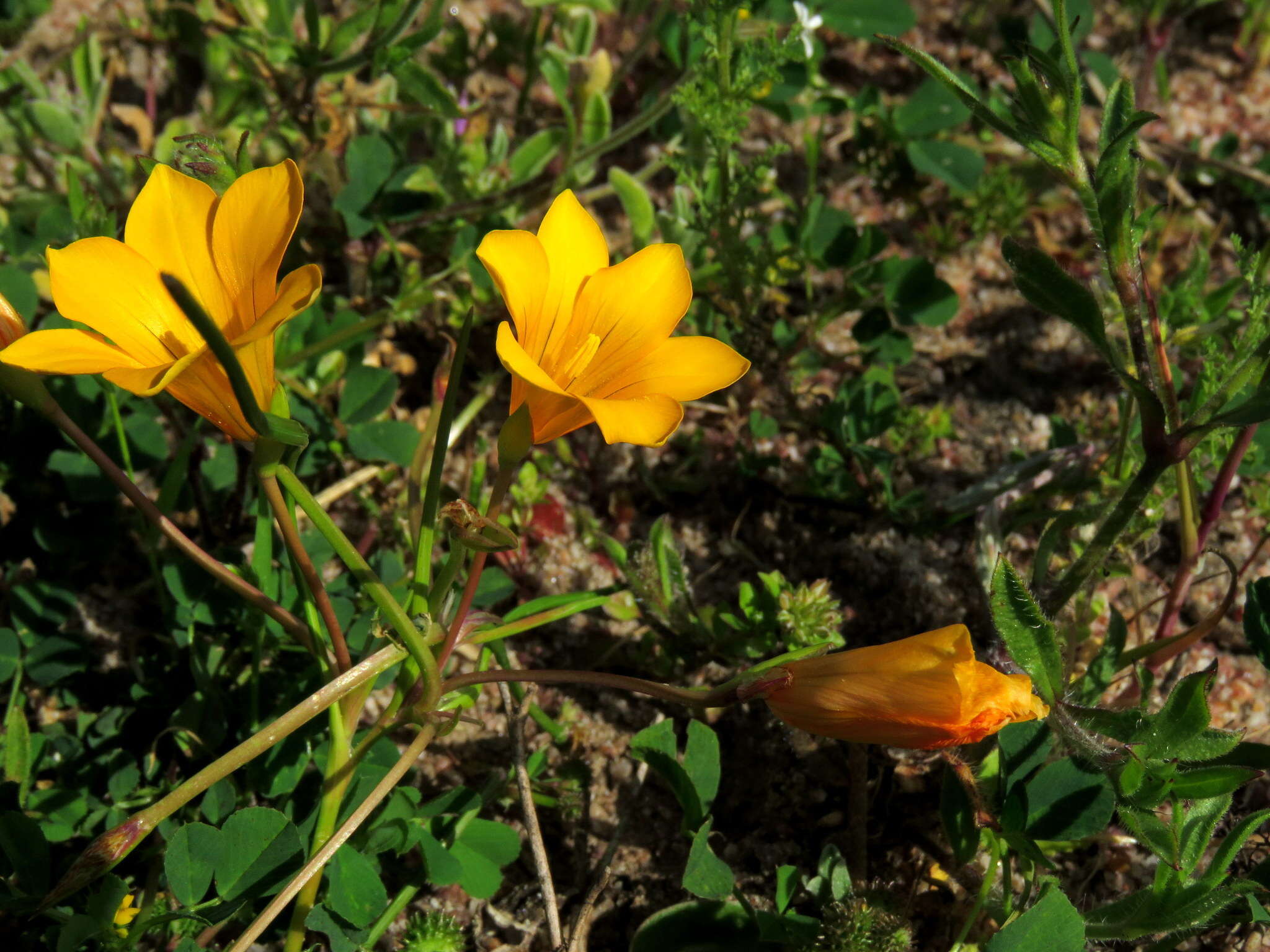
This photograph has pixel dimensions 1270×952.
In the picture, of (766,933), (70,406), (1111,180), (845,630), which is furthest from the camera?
(845,630)

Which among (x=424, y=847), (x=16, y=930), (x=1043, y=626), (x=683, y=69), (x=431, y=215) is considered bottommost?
(x=16, y=930)

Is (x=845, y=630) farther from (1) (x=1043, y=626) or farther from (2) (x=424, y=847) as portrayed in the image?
(2) (x=424, y=847)

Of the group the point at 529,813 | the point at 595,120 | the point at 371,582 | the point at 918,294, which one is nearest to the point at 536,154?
the point at 595,120

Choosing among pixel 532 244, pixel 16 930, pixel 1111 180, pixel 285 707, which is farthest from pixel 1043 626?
pixel 16 930

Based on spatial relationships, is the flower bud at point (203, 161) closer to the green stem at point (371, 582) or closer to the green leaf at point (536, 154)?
the green stem at point (371, 582)

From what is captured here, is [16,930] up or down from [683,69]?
down

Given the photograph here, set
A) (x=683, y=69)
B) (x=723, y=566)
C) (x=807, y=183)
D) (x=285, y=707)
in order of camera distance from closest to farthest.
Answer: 1. (x=285, y=707)
2. (x=723, y=566)
3. (x=683, y=69)
4. (x=807, y=183)

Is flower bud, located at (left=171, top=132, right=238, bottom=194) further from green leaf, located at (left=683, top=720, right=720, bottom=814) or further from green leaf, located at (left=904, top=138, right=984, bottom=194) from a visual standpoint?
green leaf, located at (left=904, top=138, right=984, bottom=194)

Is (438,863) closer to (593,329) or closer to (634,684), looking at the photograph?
(634,684)
